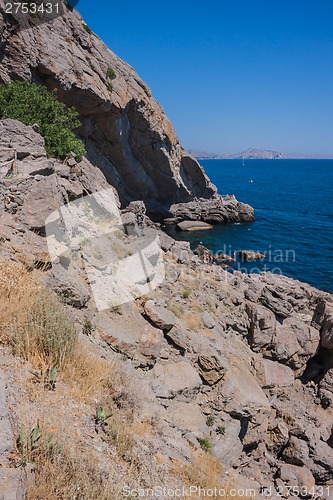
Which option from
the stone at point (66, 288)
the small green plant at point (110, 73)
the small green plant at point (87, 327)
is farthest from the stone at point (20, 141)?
the small green plant at point (110, 73)

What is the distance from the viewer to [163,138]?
48.8 metres

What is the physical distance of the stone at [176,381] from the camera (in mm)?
9687

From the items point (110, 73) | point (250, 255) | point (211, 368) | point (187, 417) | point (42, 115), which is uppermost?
point (110, 73)

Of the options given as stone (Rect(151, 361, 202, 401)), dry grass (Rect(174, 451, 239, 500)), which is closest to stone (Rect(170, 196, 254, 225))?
stone (Rect(151, 361, 202, 401))

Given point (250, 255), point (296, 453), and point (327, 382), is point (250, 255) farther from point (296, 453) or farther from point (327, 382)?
point (296, 453)

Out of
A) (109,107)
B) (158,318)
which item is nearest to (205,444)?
(158,318)

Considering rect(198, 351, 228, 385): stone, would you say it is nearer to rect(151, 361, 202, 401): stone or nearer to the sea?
rect(151, 361, 202, 401): stone

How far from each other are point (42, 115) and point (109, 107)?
18.8m

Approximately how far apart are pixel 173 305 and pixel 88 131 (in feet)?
99.2

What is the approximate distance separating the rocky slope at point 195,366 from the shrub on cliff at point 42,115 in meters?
2.04

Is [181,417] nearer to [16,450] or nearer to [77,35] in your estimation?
[16,450]

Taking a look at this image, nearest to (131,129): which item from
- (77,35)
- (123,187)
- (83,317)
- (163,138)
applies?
(163,138)

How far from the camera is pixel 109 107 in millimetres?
37156

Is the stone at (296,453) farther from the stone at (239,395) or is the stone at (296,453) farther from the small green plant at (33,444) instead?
the small green plant at (33,444)
